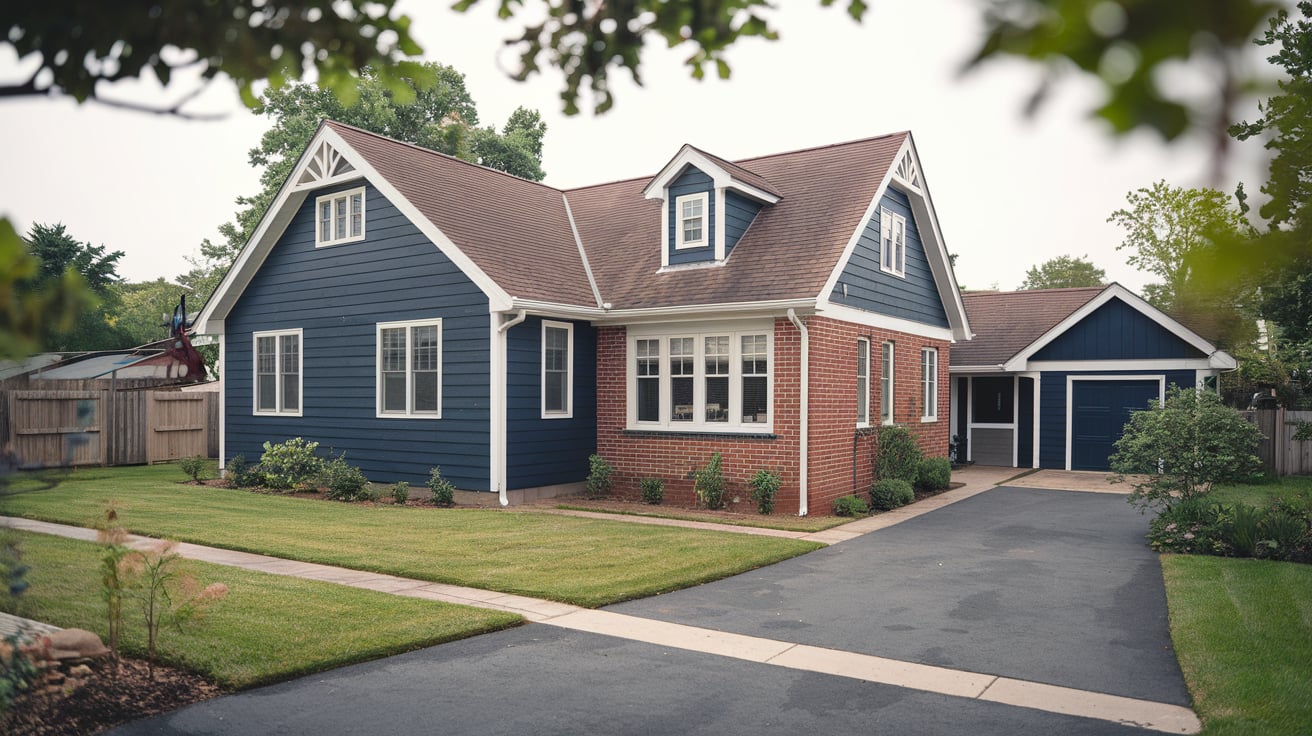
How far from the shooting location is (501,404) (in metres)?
15.5

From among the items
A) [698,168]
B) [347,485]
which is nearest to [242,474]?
[347,485]

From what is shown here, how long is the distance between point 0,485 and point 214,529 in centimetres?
985

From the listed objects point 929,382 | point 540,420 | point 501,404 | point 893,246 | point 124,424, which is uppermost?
point 893,246

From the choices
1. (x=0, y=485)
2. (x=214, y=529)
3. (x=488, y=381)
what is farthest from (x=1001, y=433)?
(x=0, y=485)

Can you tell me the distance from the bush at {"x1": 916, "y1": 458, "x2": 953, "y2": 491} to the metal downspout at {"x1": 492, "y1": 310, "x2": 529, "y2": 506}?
8360mm

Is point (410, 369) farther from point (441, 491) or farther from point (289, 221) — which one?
point (289, 221)

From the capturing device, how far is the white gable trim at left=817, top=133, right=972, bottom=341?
51.9 feet

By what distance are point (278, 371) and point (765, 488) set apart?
34.8ft

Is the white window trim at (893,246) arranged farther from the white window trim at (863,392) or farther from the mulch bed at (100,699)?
the mulch bed at (100,699)

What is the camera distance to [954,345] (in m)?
25.6

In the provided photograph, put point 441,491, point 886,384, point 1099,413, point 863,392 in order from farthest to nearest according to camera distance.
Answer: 1. point 1099,413
2. point 886,384
3. point 863,392
4. point 441,491

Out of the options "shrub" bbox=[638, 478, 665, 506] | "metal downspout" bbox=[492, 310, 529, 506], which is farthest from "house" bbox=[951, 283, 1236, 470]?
"metal downspout" bbox=[492, 310, 529, 506]

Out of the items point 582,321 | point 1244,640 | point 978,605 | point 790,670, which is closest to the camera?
point 790,670

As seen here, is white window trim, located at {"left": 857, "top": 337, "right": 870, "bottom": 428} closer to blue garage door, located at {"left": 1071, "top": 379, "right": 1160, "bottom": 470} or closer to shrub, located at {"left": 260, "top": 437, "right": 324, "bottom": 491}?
blue garage door, located at {"left": 1071, "top": 379, "right": 1160, "bottom": 470}
